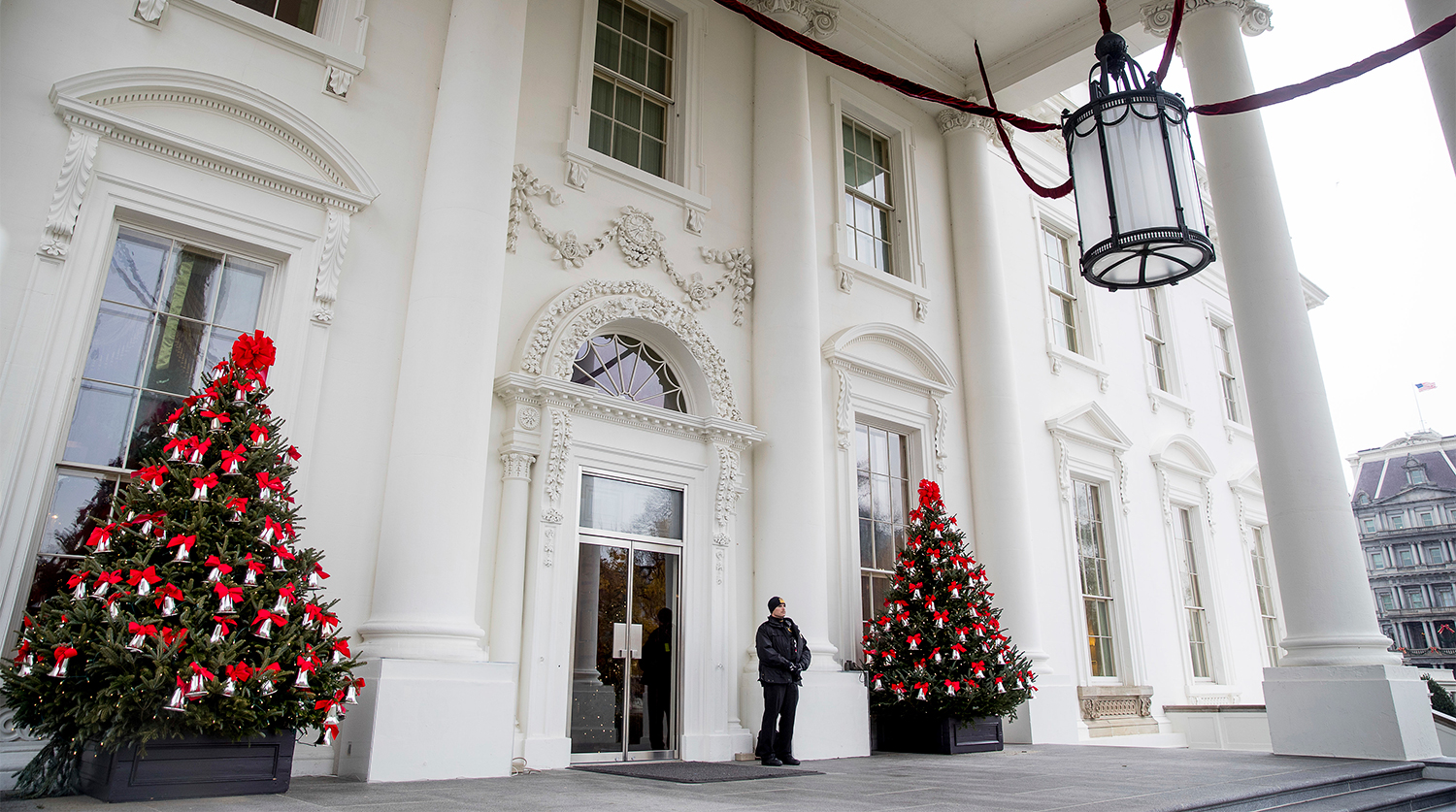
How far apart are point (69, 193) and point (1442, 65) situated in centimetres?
898

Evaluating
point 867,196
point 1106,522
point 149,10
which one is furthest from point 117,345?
point 1106,522

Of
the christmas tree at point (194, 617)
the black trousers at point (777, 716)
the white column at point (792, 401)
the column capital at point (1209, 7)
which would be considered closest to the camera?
the christmas tree at point (194, 617)

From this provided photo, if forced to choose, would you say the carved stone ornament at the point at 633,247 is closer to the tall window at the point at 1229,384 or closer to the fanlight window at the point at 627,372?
the fanlight window at the point at 627,372

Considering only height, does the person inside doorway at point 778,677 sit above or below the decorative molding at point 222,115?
below

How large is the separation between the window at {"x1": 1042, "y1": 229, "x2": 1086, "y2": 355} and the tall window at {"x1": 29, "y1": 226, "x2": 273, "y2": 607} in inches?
423

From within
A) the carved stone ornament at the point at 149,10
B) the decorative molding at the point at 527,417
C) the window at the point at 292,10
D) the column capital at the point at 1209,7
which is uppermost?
the column capital at the point at 1209,7

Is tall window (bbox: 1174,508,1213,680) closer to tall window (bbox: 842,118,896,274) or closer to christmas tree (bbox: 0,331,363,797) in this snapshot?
tall window (bbox: 842,118,896,274)

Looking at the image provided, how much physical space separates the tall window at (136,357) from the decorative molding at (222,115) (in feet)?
1.95

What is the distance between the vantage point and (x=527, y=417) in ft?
23.6

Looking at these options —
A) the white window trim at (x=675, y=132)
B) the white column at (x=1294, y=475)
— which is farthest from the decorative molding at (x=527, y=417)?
the white column at (x=1294, y=475)

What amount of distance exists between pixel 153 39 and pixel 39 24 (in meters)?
0.62

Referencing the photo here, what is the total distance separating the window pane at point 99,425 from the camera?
5383 mm

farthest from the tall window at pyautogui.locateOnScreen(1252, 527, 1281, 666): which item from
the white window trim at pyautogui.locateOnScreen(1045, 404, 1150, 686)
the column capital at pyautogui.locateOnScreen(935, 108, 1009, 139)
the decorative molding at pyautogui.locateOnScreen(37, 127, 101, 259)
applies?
the decorative molding at pyautogui.locateOnScreen(37, 127, 101, 259)

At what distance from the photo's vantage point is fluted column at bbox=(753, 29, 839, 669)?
8.34m
